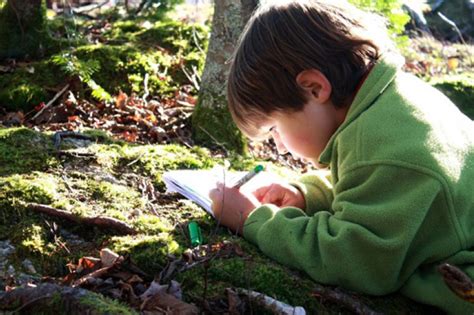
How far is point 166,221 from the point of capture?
2.84 metres

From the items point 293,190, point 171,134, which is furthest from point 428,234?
point 171,134

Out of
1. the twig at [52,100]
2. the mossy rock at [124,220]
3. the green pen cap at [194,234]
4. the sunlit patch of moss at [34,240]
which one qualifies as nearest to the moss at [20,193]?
the mossy rock at [124,220]

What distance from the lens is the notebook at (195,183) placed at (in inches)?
118

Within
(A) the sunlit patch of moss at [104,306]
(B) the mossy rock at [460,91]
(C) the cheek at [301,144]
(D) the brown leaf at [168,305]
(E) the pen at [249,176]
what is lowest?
(B) the mossy rock at [460,91]

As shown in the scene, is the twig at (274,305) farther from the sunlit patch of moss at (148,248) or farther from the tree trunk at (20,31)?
the tree trunk at (20,31)

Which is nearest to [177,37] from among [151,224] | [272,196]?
[272,196]

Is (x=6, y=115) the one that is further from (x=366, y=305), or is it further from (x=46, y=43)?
(x=366, y=305)

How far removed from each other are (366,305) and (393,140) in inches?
24.0

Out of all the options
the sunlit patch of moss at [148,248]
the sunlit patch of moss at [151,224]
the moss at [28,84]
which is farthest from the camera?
the moss at [28,84]

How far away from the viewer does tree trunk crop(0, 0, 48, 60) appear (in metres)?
4.96

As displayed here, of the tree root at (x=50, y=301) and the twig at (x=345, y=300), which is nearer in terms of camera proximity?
the tree root at (x=50, y=301)

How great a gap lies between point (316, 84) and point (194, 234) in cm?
79

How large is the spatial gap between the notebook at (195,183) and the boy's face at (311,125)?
42 cm

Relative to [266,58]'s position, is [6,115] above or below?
below
